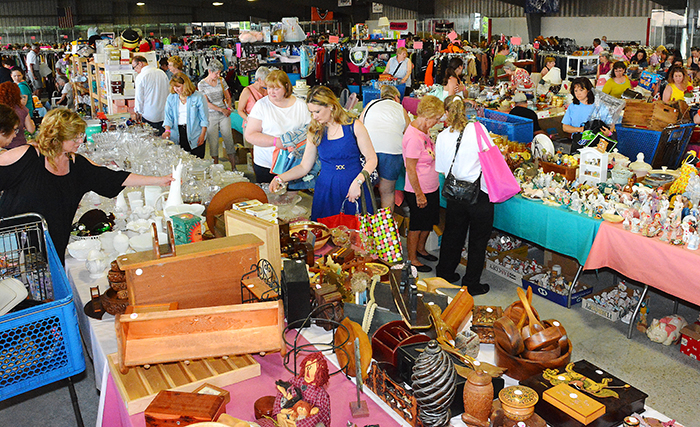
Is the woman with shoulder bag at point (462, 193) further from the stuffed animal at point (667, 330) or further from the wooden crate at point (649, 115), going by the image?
the wooden crate at point (649, 115)

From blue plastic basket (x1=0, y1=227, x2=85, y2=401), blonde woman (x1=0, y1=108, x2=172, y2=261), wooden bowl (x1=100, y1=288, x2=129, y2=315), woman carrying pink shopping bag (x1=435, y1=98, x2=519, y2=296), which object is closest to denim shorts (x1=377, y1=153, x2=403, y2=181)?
woman carrying pink shopping bag (x1=435, y1=98, x2=519, y2=296)

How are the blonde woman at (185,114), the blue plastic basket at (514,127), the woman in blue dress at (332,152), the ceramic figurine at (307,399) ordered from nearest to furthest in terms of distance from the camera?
the ceramic figurine at (307,399), the woman in blue dress at (332,152), the blue plastic basket at (514,127), the blonde woman at (185,114)

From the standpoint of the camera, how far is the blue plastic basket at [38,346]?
184cm

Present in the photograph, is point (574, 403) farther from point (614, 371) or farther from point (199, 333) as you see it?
point (614, 371)

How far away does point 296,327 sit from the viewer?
209 cm

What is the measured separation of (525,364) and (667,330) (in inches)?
80.8

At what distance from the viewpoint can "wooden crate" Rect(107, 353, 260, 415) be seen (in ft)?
Result: 5.47

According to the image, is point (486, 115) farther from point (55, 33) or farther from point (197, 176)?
point (55, 33)

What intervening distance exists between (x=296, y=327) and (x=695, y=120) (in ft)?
14.2

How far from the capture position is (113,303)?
2221 mm

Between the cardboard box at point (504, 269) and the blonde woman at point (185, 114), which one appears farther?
the blonde woman at point (185, 114)

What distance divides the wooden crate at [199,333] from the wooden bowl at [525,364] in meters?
0.68

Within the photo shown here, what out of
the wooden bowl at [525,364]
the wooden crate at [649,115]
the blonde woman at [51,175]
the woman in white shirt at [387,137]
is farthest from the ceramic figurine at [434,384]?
the wooden crate at [649,115]

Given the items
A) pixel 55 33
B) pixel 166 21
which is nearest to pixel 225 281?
pixel 55 33
